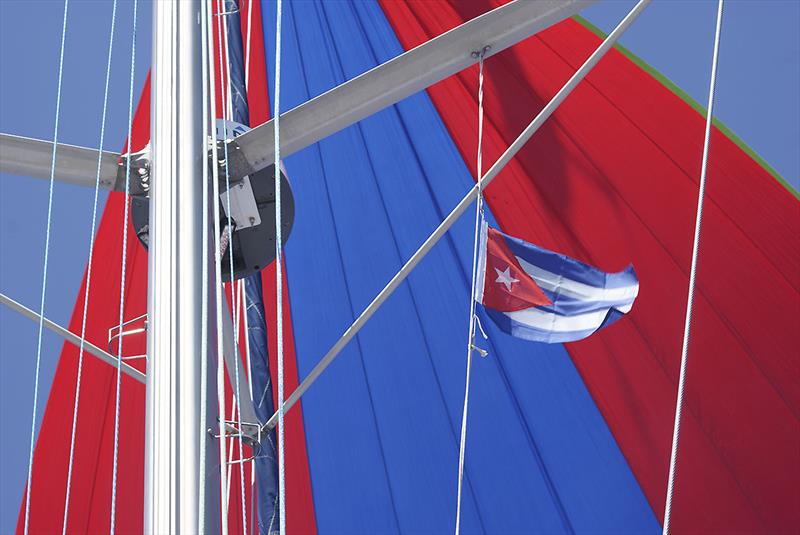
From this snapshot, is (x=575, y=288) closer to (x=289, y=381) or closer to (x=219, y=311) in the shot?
(x=289, y=381)

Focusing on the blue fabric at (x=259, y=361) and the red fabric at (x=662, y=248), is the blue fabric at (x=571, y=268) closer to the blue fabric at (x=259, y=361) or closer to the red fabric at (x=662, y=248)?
the red fabric at (x=662, y=248)

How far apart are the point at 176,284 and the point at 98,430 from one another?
284 cm

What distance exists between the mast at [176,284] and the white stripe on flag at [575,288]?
6.39 feet

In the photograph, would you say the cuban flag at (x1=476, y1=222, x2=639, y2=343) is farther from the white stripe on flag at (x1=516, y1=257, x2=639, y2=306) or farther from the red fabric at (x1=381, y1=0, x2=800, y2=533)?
the red fabric at (x1=381, y1=0, x2=800, y2=533)

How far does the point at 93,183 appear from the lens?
379 centimetres

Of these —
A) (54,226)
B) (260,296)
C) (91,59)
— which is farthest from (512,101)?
(91,59)

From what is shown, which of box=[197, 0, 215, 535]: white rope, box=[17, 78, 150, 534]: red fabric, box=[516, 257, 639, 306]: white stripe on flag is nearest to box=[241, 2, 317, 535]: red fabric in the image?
box=[17, 78, 150, 534]: red fabric

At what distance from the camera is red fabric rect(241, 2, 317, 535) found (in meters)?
5.95

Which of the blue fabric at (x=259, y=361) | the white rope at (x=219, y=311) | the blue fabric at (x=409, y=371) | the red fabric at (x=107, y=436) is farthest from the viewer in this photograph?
the red fabric at (x=107, y=436)

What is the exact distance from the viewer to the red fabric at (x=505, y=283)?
504 cm

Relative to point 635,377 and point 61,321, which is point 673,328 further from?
point 61,321

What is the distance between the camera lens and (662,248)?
18.7 ft

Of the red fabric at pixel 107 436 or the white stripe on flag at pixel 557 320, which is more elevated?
the red fabric at pixel 107 436

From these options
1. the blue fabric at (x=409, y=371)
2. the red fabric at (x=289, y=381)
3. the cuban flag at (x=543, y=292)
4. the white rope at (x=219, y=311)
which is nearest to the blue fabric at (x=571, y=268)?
the cuban flag at (x=543, y=292)
